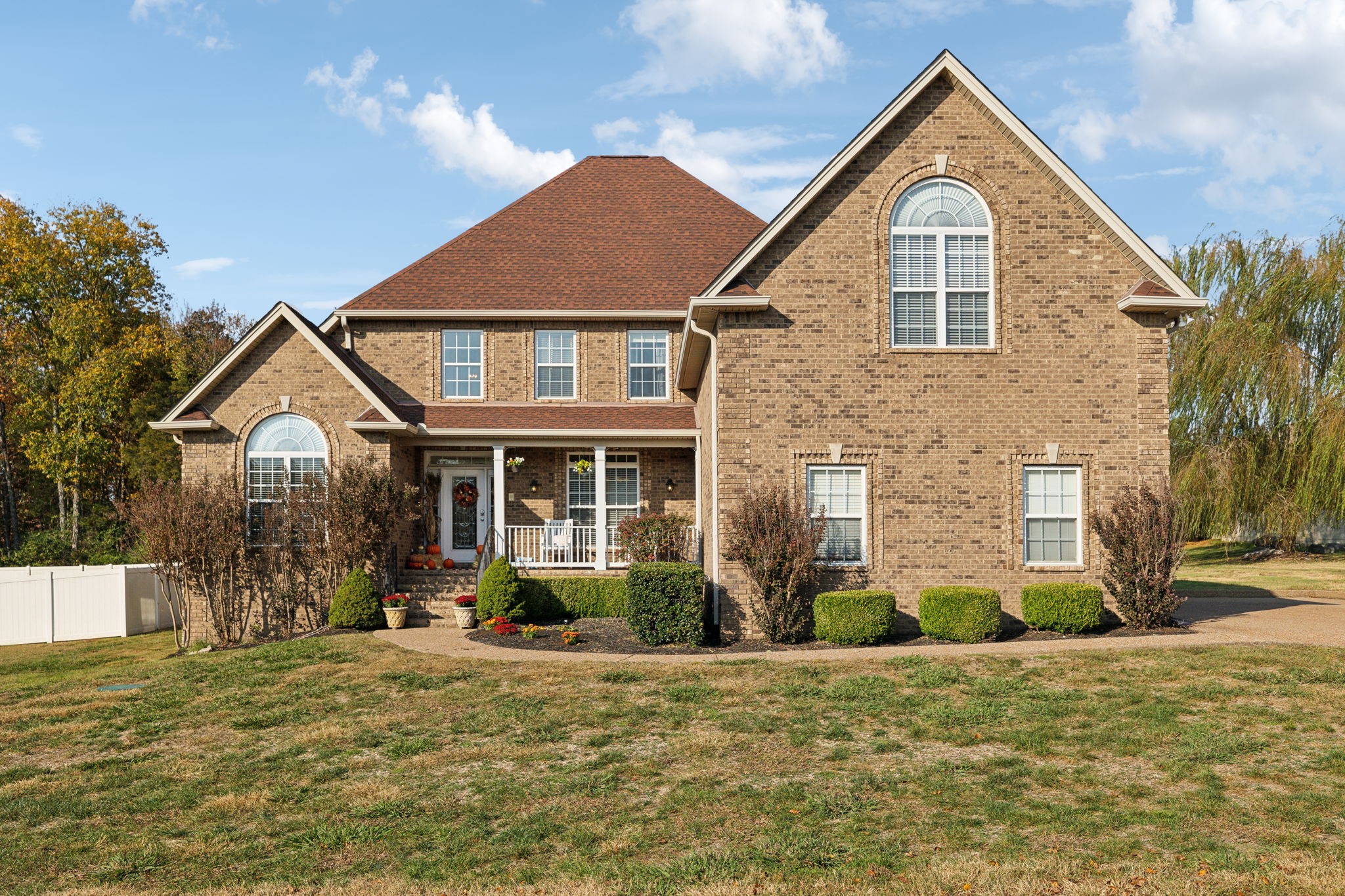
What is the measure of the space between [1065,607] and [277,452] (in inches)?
583

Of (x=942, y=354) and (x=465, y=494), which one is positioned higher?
(x=942, y=354)

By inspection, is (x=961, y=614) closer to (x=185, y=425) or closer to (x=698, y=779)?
(x=698, y=779)

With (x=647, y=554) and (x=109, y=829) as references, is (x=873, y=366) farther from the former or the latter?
(x=109, y=829)

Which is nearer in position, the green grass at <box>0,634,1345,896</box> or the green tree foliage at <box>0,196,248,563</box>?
the green grass at <box>0,634,1345,896</box>

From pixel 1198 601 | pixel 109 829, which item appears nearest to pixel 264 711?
pixel 109 829

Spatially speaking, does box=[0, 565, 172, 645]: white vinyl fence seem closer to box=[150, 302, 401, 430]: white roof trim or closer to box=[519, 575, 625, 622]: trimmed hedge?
box=[150, 302, 401, 430]: white roof trim

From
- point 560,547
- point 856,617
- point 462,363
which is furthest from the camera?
point 462,363

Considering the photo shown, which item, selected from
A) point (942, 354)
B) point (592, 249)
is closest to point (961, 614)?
point (942, 354)

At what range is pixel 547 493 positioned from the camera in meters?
21.5

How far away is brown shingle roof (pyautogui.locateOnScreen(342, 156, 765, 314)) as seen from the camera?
22.0 m

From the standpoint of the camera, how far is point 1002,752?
9.23m

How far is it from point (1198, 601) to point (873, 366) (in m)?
10.5

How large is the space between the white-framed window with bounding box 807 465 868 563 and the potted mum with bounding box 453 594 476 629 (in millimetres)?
6767

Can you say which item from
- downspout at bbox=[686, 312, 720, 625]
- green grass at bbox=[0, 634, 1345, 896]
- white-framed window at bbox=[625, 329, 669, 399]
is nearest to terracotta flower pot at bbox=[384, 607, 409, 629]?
green grass at bbox=[0, 634, 1345, 896]
